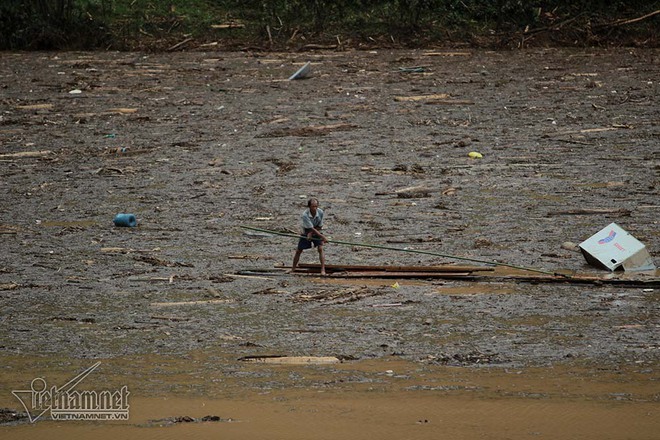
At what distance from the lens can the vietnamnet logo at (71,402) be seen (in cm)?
677

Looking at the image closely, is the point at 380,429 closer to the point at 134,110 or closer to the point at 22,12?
the point at 134,110

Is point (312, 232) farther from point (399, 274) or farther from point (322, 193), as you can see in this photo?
point (322, 193)

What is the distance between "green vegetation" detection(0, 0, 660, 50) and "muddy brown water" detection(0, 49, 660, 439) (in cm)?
310

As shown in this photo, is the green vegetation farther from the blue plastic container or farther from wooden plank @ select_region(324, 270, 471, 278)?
wooden plank @ select_region(324, 270, 471, 278)

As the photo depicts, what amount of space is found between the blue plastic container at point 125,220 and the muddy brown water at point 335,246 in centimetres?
21

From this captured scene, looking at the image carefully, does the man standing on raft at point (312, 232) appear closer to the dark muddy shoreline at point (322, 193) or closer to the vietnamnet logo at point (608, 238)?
the dark muddy shoreline at point (322, 193)

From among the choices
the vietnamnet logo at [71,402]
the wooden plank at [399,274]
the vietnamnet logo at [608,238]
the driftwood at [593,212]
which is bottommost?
the vietnamnet logo at [71,402]

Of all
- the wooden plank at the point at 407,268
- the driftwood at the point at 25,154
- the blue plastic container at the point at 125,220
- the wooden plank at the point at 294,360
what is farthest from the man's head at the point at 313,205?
the driftwood at the point at 25,154

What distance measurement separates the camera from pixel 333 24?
24625mm

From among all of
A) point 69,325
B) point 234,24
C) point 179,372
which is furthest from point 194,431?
point 234,24

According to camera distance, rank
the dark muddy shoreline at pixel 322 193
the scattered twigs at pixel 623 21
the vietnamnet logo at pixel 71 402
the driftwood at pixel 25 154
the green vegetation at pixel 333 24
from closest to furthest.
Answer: the vietnamnet logo at pixel 71 402
the dark muddy shoreline at pixel 322 193
the driftwood at pixel 25 154
the scattered twigs at pixel 623 21
the green vegetation at pixel 333 24

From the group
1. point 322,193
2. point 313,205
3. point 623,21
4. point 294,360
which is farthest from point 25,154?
point 623,21

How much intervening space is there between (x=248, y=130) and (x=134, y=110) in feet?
8.33

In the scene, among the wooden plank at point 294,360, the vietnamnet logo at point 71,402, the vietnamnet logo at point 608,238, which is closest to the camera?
the vietnamnet logo at point 71,402
